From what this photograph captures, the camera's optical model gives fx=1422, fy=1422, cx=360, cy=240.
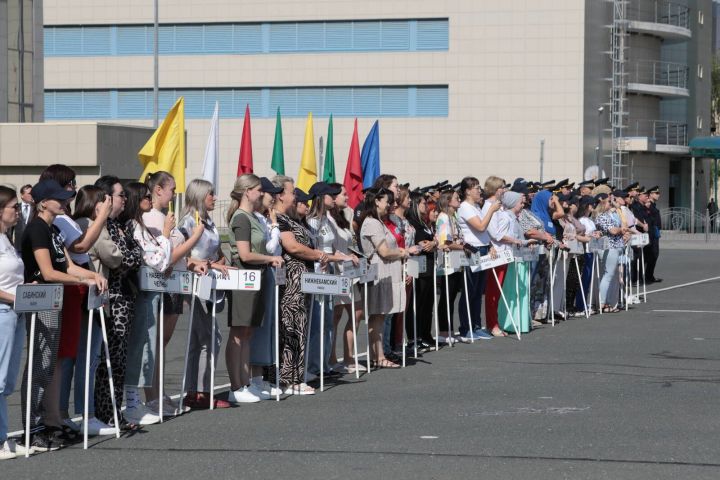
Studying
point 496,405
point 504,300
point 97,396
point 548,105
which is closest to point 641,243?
point 504,300

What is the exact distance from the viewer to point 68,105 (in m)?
70.4

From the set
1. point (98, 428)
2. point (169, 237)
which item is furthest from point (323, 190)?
point (98, 428)

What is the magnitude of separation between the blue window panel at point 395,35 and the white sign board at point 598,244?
45.3m

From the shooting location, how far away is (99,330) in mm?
10414

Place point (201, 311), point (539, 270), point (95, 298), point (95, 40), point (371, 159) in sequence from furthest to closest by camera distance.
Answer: point (95, 40) → point (371, 159) → point (539, 270) → point (201, 311) → point (95, 298)

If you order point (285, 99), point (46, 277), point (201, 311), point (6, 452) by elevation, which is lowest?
point (6, 452)

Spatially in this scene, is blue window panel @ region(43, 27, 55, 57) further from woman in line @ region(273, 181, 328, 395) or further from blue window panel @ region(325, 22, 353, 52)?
woman in line @ region(273, 181, 328, 395)

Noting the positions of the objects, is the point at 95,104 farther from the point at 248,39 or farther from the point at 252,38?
the point at 252,38

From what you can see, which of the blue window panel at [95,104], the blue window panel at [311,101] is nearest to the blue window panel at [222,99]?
the blue window panel at [311,101]

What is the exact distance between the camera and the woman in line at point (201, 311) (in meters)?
11.6

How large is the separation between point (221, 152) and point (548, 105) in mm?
16727

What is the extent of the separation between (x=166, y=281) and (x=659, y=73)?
6437cm

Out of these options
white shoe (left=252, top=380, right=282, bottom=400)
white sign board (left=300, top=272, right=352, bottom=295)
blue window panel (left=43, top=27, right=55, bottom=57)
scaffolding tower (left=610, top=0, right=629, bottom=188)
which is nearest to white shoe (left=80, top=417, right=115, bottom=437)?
white shoe (left=252, top=380, right=282, bottom=400)

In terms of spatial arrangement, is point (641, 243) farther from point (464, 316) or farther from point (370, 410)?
point (370, 410)
